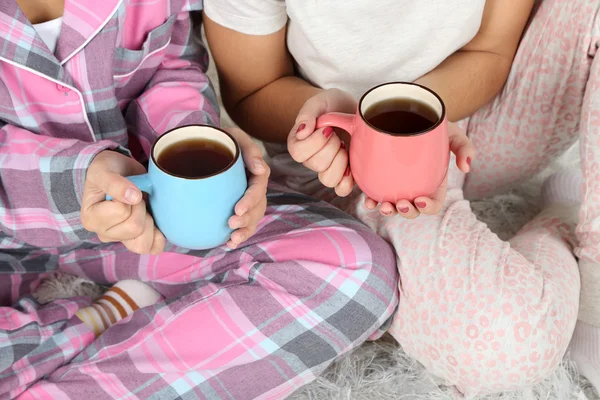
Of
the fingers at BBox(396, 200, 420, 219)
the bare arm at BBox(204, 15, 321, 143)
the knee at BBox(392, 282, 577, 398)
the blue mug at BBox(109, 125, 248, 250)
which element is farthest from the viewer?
the bare arm at BBox(204, 15, 321, 143)

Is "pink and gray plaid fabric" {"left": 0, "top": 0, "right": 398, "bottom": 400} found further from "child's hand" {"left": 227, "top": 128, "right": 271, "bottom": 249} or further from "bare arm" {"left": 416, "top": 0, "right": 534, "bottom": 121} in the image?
"bare arm" {"left": 416, "top": 0, "right": 534, "bottom": 121}

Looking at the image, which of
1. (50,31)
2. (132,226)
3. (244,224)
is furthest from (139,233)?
(50,31)

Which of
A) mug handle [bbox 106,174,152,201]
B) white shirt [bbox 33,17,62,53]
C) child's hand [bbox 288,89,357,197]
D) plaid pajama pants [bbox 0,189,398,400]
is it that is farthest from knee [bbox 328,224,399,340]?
white shirt [bbox 33,17,62,53]

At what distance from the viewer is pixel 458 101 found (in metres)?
1.04

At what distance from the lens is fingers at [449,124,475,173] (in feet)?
2.68

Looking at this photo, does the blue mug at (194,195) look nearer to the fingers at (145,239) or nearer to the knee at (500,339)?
the fingers at (145,239)

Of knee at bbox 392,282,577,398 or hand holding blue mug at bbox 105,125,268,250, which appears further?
knee at bbox 392,282,577,398

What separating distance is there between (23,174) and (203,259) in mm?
269

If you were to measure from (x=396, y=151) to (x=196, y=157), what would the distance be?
22 centimetres

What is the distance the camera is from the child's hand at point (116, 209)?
0.72 metres

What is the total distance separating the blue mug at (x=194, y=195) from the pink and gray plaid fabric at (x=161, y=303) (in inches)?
5.7

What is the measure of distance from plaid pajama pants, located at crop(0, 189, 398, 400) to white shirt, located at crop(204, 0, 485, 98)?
0.24 metres

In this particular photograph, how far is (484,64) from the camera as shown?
1.05m

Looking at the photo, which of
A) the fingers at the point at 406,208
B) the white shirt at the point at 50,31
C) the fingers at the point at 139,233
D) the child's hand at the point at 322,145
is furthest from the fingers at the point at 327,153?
the white shirt at the point at 50,31
